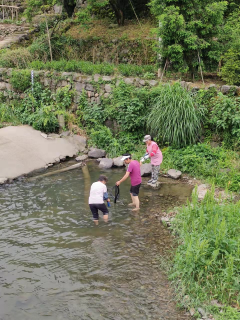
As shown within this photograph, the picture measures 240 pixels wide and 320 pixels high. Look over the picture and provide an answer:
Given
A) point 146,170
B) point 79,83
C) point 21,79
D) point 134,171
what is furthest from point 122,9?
point 134,171

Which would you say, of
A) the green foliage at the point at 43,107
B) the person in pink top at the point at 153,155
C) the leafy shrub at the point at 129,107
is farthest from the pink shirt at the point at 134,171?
the green foliage at the point at 43,107

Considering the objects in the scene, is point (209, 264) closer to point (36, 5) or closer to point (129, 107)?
point (129, 107)

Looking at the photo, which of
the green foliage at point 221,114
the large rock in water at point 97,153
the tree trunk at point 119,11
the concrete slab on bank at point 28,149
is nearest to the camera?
the green foliage at point 221,114

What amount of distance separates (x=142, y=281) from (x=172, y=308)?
777 mm

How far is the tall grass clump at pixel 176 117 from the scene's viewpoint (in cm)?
1103

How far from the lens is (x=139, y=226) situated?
25.7ft

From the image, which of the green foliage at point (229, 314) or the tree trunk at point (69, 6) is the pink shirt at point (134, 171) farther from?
the tree trunk at point (69, 6)

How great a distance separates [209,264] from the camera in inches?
218

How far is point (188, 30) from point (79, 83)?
4.73 m

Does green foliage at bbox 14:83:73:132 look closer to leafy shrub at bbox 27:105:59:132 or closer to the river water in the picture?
leafy shrub at bbox 27:105:59:132

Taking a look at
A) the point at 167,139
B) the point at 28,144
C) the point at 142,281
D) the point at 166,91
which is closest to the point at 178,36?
the point at 166,91

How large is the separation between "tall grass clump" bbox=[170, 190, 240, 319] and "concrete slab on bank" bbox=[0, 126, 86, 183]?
644 centimetres

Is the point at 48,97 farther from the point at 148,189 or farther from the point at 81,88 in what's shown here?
the point at 148,189

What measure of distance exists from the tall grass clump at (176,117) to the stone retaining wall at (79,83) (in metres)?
0.74
